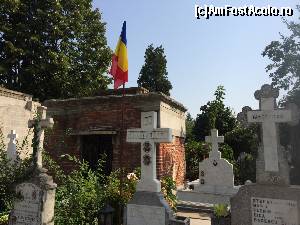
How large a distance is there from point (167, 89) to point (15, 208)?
2881 cm

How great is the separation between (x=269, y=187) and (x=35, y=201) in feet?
15.4

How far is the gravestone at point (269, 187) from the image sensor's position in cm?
509

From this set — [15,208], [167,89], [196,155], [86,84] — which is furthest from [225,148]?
[167,89]

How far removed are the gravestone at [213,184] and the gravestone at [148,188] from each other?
15.3 feet

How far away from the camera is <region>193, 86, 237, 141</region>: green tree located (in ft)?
75.5

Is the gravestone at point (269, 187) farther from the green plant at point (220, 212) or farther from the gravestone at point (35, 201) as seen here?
the gravestone at point (35, 201)

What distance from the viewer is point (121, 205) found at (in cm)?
695

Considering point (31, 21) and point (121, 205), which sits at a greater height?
point (31, 21)

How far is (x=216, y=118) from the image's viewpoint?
26.7 meters

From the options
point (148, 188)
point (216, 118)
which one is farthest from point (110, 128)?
point (216, 118)

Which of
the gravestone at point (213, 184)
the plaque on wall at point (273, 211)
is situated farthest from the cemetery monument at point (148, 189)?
the gravestone at point (213, 184)

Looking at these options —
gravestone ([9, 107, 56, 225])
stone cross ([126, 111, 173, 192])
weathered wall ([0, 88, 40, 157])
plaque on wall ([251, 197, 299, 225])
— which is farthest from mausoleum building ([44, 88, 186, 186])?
plaque on wall ([251, 197, 299, 225])

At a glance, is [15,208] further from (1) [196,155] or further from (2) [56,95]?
(2) [56,95]

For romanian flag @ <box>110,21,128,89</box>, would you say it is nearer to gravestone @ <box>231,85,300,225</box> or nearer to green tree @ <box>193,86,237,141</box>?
gravestone @ <box>231,85,300,225</box>
